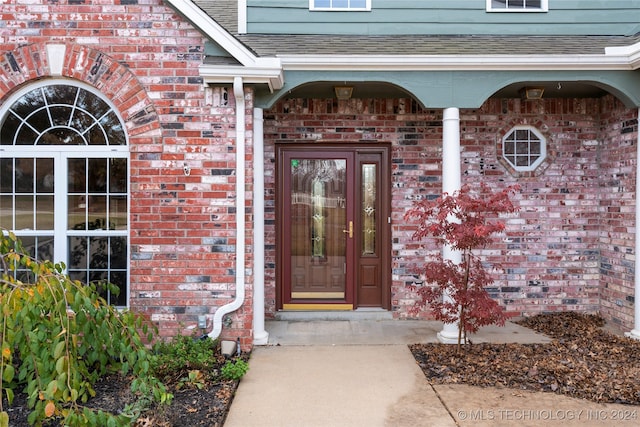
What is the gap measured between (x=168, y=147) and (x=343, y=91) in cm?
222

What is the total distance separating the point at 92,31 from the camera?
16.7 ft

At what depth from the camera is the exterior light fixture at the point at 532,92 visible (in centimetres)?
600

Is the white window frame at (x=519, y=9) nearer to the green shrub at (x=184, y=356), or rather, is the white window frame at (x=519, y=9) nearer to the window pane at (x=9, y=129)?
the green shrub at (x=184, y=356)

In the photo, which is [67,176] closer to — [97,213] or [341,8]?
[97,213]

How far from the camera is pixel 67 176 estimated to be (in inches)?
206

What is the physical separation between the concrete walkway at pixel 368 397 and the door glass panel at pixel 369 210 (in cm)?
156

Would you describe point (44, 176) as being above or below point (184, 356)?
above

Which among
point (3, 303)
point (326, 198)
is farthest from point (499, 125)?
point (3, 303)

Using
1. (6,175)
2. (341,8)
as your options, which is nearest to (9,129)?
(6,175)

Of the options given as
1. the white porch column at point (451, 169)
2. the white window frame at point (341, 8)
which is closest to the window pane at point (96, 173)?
the white window frame at point (341, 8)

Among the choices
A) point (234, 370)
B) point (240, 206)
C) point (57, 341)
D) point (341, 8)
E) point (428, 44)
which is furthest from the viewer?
point (341, 8)

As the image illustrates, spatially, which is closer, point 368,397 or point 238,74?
point 368,397

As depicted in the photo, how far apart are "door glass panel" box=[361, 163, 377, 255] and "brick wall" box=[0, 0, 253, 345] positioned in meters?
2.05

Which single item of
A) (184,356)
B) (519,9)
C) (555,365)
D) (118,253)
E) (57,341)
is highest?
(519,9)
